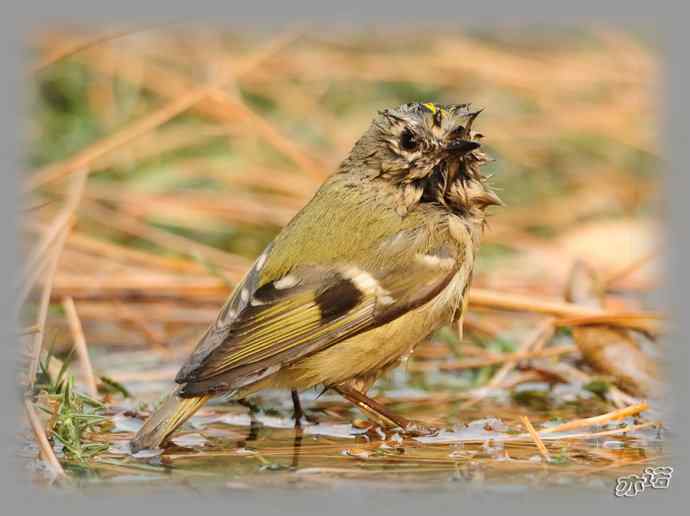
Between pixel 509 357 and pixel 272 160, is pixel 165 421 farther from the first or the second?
pixel 272 160

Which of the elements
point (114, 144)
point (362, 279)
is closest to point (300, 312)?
point (362, 279)

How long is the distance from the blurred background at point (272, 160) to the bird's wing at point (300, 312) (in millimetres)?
647

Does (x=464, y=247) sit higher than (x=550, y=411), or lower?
higher

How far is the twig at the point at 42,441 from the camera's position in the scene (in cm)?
268

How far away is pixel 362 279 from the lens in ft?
10.6

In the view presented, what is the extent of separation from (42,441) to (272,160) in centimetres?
357

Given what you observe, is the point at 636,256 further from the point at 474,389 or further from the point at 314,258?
the point at 314,258

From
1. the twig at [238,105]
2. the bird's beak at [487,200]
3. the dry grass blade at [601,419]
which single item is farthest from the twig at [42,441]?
the twig at [238,105]

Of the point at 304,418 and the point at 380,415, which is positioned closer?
the point at 380,415

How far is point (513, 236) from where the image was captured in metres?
5.62

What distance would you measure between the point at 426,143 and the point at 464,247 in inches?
13.5

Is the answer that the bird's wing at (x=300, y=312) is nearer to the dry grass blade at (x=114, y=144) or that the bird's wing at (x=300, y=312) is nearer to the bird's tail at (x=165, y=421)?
the bird's tail at (x=165, y=421)

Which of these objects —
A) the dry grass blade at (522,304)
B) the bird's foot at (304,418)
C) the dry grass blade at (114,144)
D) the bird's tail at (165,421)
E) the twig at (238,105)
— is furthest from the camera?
the twig at (238,105)

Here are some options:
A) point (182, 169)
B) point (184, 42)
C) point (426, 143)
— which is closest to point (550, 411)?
point (426, 143)
